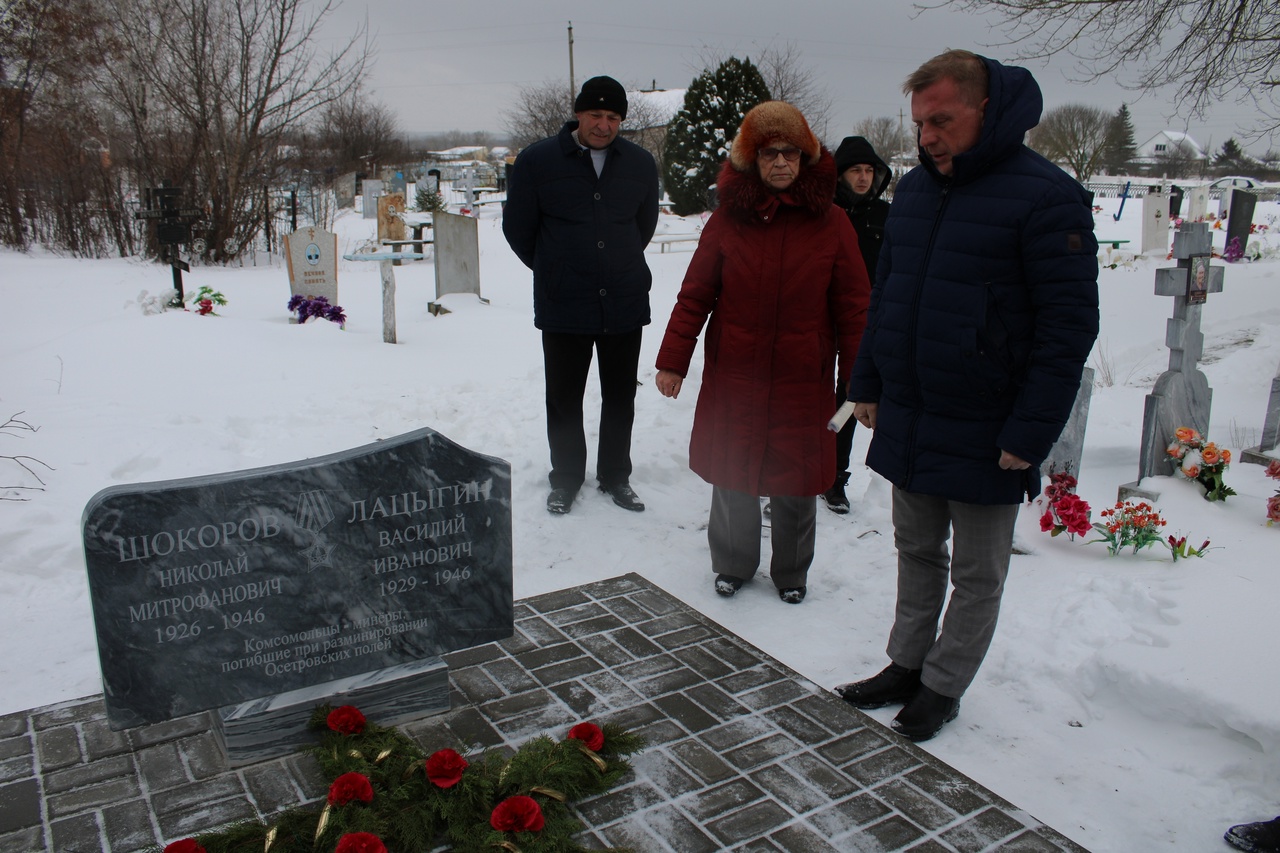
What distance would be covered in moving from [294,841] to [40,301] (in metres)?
10.7

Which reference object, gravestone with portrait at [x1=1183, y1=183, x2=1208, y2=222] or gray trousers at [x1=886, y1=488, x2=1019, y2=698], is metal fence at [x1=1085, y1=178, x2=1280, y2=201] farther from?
gray trousers at [x1=886, y1=488, x2=1019, y2=698]

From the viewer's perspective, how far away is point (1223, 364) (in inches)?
340

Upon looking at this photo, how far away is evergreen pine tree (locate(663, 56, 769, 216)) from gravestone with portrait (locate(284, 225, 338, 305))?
14.1 metres

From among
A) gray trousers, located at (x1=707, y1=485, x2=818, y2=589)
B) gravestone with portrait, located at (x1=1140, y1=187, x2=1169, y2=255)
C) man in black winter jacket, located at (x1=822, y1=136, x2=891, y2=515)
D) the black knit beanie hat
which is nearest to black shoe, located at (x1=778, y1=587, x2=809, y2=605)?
gray trousers, located at (x1=707, y1=485, x2=818, y2=589)

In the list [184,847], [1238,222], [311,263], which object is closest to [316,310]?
[311,263]

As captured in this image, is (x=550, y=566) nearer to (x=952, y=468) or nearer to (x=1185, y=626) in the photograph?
(x=952, y=468)

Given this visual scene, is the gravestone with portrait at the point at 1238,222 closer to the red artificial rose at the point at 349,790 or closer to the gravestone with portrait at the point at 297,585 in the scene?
the gravestone with portrait at the point at 297,585

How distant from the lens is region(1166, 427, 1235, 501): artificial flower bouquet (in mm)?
4672

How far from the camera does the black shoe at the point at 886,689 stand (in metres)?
3.20

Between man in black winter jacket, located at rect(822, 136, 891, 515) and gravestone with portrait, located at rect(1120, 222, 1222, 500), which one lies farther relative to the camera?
gravestone with portrait, located at rect(1120, 222, 1222, 500)

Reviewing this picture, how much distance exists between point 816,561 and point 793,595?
46 cm

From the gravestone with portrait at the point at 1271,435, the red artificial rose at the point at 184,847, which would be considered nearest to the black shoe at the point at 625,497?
the red artificial rose at the point at 184,847

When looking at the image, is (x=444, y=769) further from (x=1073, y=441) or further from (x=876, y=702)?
(x=1073, y=441)

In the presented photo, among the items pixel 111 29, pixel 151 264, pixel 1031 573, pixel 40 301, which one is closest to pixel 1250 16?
pixel 1031 573
